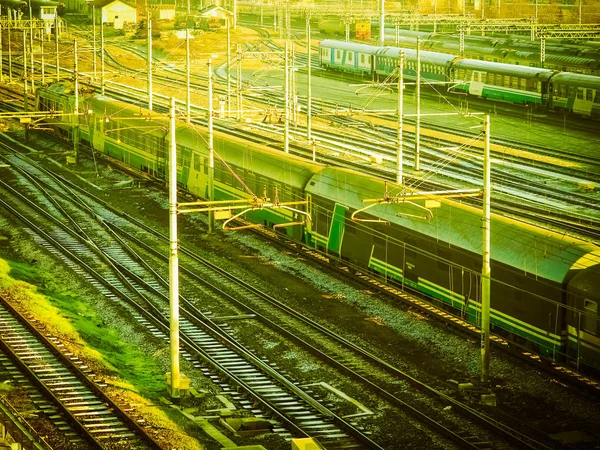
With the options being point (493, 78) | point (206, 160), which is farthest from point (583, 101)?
point (206, 160)

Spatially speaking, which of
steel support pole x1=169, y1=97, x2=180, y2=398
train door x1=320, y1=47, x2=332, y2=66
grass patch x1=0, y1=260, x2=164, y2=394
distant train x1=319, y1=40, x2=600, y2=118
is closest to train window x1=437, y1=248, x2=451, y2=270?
grass patch x1=0, y1=260, x2=164, y2=394

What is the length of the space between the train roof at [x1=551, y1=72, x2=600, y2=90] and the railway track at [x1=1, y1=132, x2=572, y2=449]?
27215 mm

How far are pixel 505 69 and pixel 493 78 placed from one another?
1.48m

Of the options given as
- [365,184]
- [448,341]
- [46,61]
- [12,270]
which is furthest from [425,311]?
[46,61]

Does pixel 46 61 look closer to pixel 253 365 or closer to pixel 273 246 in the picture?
pixel 273 246

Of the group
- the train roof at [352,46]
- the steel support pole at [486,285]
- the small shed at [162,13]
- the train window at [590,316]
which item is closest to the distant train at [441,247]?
the train window at [590,316]

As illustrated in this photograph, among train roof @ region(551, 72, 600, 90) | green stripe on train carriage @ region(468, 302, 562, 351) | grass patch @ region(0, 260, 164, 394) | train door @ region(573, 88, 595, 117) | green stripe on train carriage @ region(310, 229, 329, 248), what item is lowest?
grass patch @ region(0, 260, 164, 394)

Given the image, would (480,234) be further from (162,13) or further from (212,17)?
(162,13)

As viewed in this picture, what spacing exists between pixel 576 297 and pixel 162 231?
19.8m

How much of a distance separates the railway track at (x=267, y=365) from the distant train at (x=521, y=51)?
92.9 feet

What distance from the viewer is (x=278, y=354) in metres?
26.5

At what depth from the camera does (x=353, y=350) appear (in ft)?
86.8

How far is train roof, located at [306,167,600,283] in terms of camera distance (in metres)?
24.6

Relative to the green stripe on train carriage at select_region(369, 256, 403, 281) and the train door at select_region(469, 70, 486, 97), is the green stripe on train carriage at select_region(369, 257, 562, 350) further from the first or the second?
the train door at select_region(469, 70, 486, 97)
